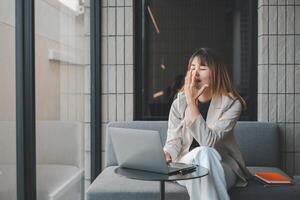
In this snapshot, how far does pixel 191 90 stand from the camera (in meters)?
2.54

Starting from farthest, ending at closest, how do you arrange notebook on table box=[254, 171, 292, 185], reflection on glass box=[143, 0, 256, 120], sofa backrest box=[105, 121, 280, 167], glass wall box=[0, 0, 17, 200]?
reflection on glass box=[143, 0, 256, 120]
sofa backrest box=[105, 121, 280, 167]
notebook on table box=[254, 171, 292, 185]
glass wall box=[0, 0, 17, 200]

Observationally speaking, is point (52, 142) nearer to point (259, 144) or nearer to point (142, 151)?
point (142, 151)

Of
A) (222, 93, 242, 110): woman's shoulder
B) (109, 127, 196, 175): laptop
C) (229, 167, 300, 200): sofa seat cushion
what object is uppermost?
(222, 93, 242, 110): woman's shoulder

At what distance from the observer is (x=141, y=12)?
3.80 meters

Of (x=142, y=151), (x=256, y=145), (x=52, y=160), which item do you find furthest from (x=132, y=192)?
(x=256, y=145)

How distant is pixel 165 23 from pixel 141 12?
235mm

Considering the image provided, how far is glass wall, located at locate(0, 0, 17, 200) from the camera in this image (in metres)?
1.83

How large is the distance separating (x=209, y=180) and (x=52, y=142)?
0.93m

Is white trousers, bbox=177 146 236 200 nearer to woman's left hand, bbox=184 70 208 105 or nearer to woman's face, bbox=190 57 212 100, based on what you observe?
woman's left hand, bbox=184 70 208 105

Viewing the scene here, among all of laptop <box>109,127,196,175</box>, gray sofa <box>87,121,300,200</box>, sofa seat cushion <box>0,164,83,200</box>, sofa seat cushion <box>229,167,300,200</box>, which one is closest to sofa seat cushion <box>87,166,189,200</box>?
gray sofa <box>87,121,300,200</box>

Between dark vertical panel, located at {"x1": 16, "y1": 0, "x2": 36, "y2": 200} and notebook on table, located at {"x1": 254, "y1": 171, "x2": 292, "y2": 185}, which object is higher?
dark vertical panel, located at {"x1": 16, "y1": 0, "x2": 36, "y2": 200}

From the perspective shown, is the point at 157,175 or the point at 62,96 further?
the point at 62,96

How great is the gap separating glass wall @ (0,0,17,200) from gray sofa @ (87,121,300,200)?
0.78 meters

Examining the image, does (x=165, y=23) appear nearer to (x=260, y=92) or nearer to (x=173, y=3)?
(x=173, y=3)
